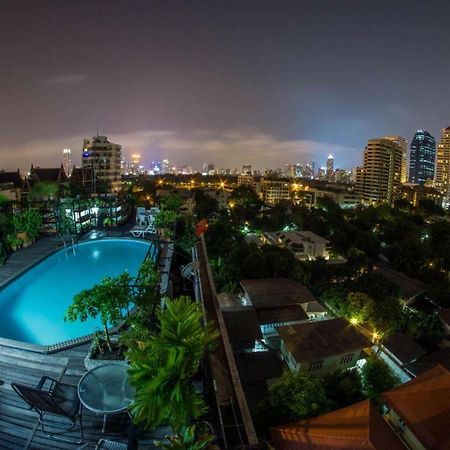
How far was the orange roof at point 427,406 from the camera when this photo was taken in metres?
7.05

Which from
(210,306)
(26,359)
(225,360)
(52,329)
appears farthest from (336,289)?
(26,359)

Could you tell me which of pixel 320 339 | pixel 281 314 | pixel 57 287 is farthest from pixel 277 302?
pixel 57 287

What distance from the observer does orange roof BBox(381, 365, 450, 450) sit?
7.05 m

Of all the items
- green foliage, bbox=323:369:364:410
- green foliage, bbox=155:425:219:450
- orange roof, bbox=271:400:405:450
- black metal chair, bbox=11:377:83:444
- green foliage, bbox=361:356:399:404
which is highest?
green foliage, bbox=155:425:219:450

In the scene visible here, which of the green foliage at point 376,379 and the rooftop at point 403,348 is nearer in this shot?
the green foliage at point 376,379

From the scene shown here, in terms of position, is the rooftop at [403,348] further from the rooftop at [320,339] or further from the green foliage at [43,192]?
the green foliage at [43,192]

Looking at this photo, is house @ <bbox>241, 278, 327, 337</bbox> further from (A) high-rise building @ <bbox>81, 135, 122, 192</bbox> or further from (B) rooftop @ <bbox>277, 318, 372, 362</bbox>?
(A) high-rise building @ <bbox>81, 135, 122, 192</bbox>

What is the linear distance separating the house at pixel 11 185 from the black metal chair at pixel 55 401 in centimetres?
2221

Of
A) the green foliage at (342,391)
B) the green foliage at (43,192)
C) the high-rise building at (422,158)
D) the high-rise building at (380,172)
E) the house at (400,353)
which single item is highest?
the high-rise building at (422,158)

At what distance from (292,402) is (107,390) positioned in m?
3.86

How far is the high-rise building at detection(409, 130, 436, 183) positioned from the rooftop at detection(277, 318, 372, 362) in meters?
Answer: 118

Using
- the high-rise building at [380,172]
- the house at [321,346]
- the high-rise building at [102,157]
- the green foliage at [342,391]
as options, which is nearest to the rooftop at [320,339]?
the house at [321,346]

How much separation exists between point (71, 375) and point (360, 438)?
530 centimetres

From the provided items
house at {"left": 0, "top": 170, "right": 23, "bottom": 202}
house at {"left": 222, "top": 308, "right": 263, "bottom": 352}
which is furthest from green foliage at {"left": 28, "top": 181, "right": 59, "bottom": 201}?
house at {"left": 222, "top": 308, "right": 263, "bottom": 352}
